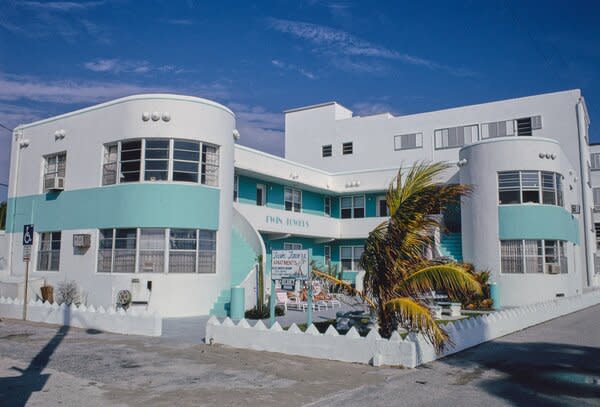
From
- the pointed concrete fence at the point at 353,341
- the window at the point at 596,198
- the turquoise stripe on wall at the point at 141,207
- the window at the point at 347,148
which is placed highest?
the window at the point at 347,148

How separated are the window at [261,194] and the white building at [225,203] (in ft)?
0.18

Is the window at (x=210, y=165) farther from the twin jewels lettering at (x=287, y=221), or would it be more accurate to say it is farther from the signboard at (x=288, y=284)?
the signboard at (x=288, y=284)

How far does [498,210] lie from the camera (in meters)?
25.8

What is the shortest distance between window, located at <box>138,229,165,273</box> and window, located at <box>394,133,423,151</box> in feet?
81.8

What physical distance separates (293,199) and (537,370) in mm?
20533

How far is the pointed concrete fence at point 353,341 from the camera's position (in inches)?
425

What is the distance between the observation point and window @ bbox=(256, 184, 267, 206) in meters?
27.8

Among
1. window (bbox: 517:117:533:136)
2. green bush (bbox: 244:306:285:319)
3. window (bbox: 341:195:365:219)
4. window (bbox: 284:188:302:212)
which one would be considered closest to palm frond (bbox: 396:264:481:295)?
green bush (bbox: 244:306:285:319)

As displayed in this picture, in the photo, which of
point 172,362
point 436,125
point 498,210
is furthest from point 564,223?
point 172,362

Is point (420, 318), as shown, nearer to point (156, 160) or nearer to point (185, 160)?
point (185, 160)

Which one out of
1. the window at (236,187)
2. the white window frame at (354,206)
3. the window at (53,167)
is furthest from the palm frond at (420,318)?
the white window frame at (354,206)

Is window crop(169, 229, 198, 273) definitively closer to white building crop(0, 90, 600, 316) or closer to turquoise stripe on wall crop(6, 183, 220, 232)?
white building crop(0, 90, 600, 316)

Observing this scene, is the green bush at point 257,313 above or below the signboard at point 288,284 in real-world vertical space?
below

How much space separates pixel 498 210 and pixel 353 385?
18701 millimetres
